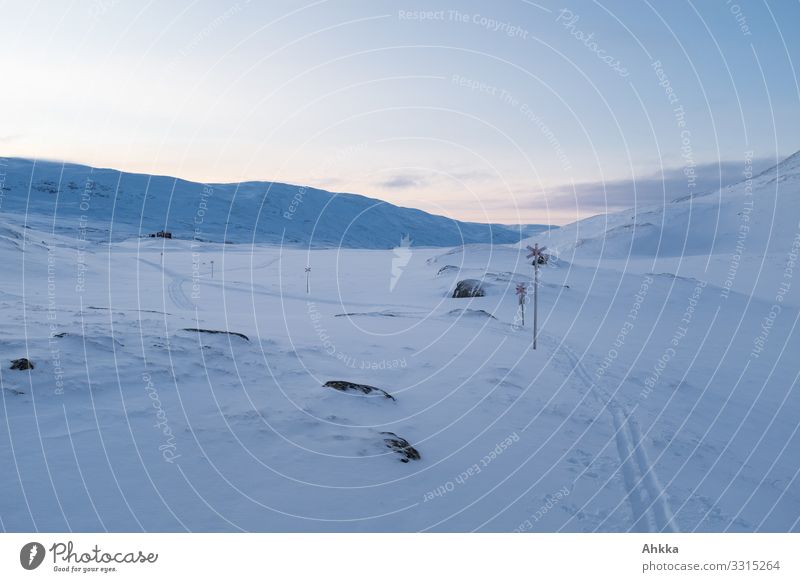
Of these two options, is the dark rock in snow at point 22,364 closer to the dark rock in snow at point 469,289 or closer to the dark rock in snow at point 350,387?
the dark rock in snow at point 350,387

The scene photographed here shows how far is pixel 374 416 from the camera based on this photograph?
15.5 metres

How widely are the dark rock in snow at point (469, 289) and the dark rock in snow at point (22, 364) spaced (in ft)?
142

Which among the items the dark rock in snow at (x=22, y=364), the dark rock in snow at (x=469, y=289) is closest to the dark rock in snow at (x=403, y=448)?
the dark rock in snow at (x=22, y=364)

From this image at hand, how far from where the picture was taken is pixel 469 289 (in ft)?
180

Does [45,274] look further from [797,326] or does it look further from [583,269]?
[797,326]

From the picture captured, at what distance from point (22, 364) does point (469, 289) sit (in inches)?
1755

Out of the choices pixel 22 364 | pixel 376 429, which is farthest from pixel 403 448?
pixel 22 364

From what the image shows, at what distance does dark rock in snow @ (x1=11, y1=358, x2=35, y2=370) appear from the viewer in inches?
560

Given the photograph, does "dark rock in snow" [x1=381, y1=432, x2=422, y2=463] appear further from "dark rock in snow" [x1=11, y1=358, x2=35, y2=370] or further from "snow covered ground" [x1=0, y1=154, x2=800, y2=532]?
"dark rock in snow" [x1=11, y1=358, x2=35, y2=370]

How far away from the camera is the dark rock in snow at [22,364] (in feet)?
46.7

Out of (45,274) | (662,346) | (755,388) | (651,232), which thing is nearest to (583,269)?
(662,346)

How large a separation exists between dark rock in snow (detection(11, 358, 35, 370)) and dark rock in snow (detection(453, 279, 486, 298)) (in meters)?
43.3

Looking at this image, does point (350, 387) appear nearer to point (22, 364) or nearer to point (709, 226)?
point (22, 364)
